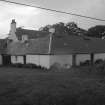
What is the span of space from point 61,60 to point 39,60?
331cm

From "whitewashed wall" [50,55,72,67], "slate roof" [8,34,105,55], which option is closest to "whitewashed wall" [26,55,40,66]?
"slate roof" [8,34,105,55]

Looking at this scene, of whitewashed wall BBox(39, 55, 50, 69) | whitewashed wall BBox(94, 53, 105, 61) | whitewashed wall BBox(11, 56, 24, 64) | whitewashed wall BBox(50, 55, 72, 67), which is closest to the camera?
whitewashed wall BBox(39, 55, 50, 69)

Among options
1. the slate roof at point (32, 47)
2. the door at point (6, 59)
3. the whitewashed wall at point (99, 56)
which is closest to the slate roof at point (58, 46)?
the slate roof at point (32, 47)

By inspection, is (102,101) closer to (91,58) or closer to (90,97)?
(90,97)

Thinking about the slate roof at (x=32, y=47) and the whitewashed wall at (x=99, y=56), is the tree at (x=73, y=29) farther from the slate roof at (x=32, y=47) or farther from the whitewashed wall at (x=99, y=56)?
the slate roof at (x=32, y=47)

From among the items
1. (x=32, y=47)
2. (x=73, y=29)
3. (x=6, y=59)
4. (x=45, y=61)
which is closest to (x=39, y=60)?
(x=45, y=61)

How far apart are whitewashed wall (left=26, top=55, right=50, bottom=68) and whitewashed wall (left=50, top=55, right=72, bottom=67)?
2.75 ft

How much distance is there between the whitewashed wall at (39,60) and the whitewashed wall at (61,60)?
84 centimetres

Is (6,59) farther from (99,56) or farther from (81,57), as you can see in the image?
(99,56)

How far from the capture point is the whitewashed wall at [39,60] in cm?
2655

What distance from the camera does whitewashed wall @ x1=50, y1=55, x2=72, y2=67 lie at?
26297 mm

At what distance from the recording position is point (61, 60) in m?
27.4

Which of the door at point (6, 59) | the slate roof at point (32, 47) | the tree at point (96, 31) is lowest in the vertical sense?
the door at point (6, 59)

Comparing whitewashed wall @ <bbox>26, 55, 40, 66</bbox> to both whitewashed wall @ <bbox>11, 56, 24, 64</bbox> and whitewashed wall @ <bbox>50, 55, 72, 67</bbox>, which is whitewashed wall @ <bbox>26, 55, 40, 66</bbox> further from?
whitewashed wall @ <bbox>50, 55, 72, 67</bbox>
